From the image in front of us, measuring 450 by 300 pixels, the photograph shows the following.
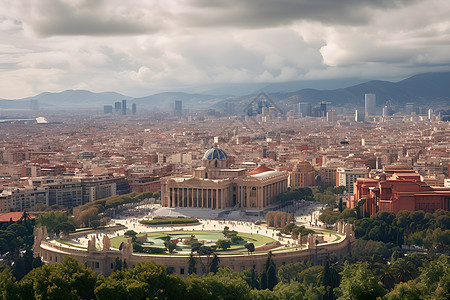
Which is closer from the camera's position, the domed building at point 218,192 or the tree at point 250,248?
the tree at point 250,248

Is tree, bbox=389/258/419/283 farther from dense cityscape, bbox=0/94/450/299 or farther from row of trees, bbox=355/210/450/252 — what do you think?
row of trees, bbox=355/210/450/252

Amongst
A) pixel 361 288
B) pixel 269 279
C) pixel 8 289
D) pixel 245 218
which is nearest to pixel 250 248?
pixel 269 279

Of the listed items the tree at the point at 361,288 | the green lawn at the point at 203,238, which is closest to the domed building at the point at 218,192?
the green lawn at the point at 203,238

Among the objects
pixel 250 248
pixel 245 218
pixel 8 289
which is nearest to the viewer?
pixel 8 289

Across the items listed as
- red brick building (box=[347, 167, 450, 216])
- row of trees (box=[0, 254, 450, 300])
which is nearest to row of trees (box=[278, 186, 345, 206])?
red brick building (box=[347, 167, 450, 216])

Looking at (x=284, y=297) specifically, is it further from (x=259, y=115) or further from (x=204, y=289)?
(x=259, y=115)

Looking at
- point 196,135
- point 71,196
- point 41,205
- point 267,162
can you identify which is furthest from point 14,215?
point 196,135

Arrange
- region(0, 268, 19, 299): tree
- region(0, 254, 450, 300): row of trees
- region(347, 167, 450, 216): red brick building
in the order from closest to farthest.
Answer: region(0, 254, 450, 300): row of trees, region(0, 268, 19, 299): tree, region(347, 167, 450, 216): red brick building

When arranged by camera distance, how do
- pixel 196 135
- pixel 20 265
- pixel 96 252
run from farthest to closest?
1. pixel 196 135
2. pixel 96 252
3. pixel 20 265

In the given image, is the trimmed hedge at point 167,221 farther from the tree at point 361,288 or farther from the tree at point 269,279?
the tree at point 361,288

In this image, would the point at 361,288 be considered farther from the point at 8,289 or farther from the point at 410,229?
the point at 410,229

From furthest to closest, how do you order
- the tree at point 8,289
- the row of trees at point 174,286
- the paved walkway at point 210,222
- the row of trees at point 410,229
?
the paved walkway at point 210,222, the row of trees at point 410,229, the tree at point 8,289, the row of trees at point 174,286
